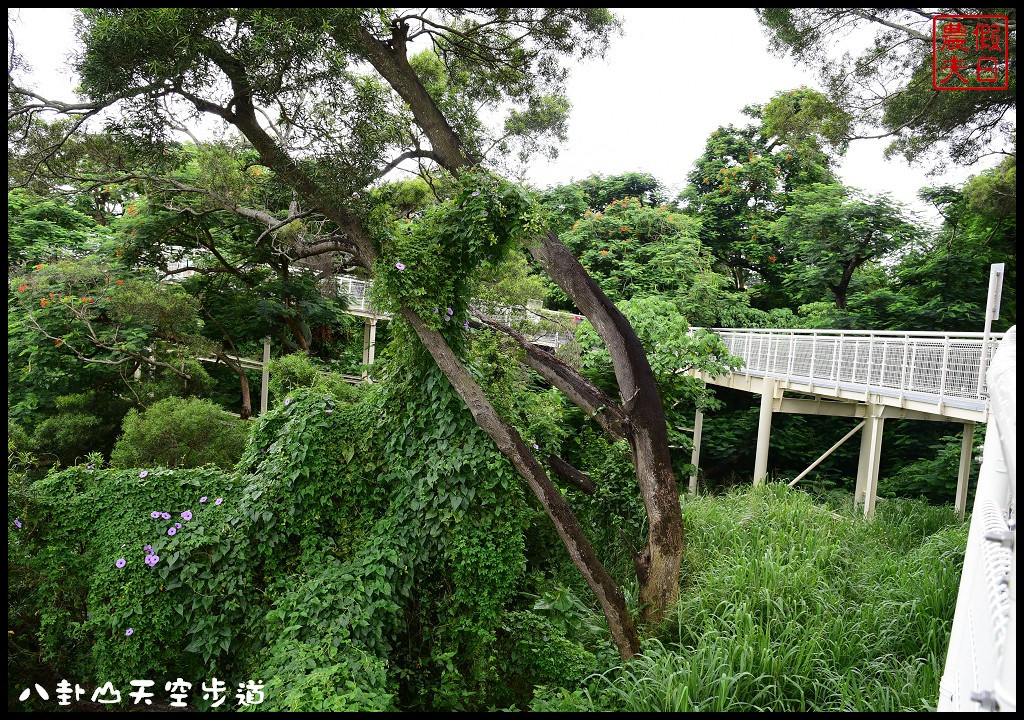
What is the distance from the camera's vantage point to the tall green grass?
11.2ft

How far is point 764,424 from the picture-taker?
31.8ft

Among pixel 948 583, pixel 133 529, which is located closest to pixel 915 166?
pixel 948 583

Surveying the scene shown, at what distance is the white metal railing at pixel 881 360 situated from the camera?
5.97 meters

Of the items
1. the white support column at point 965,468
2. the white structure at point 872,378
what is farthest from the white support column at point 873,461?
the white support column at point 965,468

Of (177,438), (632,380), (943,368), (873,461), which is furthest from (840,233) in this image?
(177,438)

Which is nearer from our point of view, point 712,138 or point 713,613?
point 713,613

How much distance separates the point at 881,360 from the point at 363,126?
658cm

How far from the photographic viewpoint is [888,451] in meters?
13.1

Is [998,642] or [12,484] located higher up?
[998,642]

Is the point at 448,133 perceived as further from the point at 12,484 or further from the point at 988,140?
the point at 988,140

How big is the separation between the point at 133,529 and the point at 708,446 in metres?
12.5

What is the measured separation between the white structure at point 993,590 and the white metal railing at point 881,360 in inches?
178

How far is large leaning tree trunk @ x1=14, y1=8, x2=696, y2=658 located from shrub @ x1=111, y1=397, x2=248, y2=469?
130 inches

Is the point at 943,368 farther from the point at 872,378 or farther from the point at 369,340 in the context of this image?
the point at 369,340
